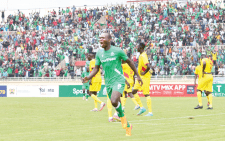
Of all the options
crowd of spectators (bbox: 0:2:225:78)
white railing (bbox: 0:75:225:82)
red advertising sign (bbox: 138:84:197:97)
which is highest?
crowd of spectators (bbox: 0:2:225:78)

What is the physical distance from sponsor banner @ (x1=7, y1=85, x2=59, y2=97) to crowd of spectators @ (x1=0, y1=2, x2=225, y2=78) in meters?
2.11

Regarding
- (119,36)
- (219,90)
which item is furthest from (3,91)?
(219,90)

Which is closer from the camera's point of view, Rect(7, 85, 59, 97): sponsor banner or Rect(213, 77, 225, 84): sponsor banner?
Rect(213, 77, 225, 84): sponsor banner

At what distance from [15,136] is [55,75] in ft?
95.3

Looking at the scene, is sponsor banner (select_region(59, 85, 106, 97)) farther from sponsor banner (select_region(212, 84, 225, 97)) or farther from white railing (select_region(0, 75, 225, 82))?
sponsor banner (select_region(212, 84, 225, 97))

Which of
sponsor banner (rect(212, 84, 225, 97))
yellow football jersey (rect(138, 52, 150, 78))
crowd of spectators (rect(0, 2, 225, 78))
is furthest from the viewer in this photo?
crowd of spectators (rect(0, 2, 225, 78))

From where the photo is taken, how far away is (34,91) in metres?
35.2

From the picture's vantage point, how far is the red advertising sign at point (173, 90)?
34.1m

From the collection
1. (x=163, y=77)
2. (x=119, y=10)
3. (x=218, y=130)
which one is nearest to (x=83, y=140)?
(x=218, y=130)

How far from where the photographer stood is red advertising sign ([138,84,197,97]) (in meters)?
34.1

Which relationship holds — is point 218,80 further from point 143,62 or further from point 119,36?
point 143,62

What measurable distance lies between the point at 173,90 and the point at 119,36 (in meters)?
10.2

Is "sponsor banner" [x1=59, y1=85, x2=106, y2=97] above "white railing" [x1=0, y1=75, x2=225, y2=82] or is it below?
below

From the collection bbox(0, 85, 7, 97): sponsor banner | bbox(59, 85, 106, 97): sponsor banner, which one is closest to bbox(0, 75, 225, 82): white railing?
bbox(59, 85, 106, 97): sponsor banner
